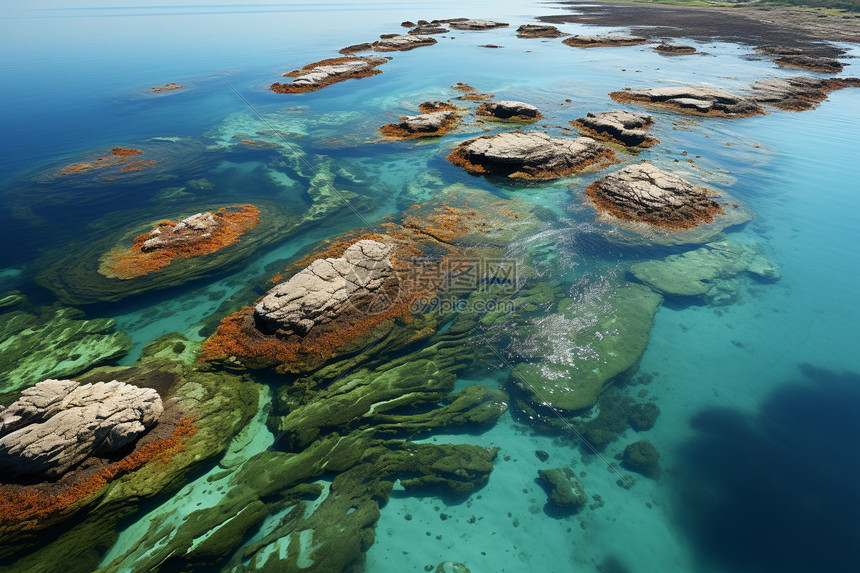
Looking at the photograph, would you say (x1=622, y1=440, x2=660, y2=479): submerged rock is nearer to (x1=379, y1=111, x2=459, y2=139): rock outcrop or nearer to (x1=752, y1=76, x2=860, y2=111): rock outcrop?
(x1=379, y1=111, x2=459, y2=139): rock outcrop

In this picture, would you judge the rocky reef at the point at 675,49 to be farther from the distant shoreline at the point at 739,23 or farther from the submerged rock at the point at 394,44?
the submerged rock at the point at 394,44

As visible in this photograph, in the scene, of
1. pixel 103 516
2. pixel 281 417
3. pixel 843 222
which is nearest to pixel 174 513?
pixel 103 516

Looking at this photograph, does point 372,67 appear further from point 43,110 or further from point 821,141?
point 821,141

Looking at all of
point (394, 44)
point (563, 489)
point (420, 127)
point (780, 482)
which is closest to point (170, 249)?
point (563, 489)

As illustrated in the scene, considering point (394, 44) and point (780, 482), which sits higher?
point (394, 44)

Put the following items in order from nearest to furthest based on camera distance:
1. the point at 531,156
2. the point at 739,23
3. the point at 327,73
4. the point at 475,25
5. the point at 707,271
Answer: the point at 707,271 < the point at 531,156 < the point at 327,73 < the point at 739,23 < the point at 475,25

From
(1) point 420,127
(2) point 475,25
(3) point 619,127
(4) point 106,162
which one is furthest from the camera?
(2) point 475,25

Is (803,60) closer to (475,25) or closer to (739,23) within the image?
(739,23)

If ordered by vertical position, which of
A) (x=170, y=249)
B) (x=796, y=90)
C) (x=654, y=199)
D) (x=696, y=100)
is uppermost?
(x=796, y=90)
